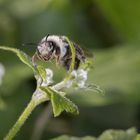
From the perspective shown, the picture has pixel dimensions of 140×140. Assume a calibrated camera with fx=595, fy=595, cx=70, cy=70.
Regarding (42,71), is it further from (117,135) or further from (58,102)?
(117,135)

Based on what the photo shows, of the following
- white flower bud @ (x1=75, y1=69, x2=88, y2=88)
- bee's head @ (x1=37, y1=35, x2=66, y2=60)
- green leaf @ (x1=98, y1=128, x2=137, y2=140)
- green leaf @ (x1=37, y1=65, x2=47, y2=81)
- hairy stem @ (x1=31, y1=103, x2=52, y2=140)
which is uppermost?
bee's head @ (x1=37, y1=35, x2=66, y2=60)

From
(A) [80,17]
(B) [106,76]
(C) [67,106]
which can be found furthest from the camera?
(A) [80,17]

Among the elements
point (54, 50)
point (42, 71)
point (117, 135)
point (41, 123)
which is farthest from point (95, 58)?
point (42, 71)

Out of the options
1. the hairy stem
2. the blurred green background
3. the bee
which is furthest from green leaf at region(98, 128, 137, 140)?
the hairy stem

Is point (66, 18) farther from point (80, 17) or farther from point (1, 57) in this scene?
point (1, 57)

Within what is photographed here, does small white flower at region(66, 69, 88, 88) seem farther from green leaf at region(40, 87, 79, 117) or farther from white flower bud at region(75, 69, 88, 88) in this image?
green leaf at region(40, 87, 79, 117)

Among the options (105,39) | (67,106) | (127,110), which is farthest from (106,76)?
(67,106)

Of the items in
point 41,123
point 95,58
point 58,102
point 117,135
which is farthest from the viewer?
point 95,58

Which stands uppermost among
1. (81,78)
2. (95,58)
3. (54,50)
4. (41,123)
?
(54,50)
